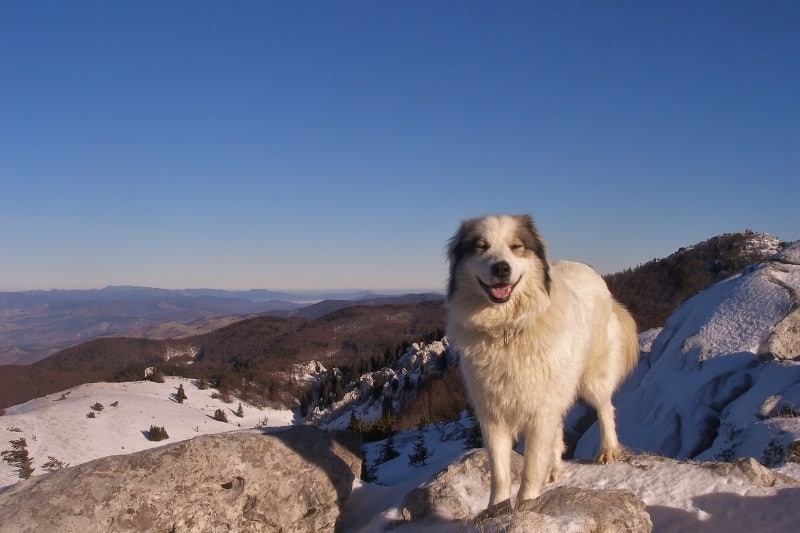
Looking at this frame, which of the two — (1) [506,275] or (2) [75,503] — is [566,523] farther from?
(2) [75,503]

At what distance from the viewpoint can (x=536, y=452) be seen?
537 centimetres

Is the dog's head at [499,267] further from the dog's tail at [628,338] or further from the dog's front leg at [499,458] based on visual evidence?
the dog's tail at [628,338]

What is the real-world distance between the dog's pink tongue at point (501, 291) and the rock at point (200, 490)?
4.30 meters

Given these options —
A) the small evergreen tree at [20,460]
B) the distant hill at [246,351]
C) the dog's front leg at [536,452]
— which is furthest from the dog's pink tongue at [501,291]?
the distant hill at [246,351]

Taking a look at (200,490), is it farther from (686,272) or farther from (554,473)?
(686,272)

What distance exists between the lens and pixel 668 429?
51.1 feet

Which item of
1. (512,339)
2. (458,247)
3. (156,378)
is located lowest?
(156,378)

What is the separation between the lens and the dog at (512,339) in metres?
5.25

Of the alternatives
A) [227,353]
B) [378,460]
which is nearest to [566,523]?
[378,460]

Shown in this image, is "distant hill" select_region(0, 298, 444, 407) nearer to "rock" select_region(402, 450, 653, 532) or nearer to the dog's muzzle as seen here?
"rock" select_region(402, 450, 653, 532)

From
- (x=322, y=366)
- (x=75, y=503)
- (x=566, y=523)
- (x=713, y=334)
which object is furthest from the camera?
(x=322, y=366)

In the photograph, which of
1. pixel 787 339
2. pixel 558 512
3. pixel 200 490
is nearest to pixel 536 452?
pixel 558 512

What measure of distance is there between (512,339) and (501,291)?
579 mm

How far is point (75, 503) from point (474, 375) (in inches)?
205
